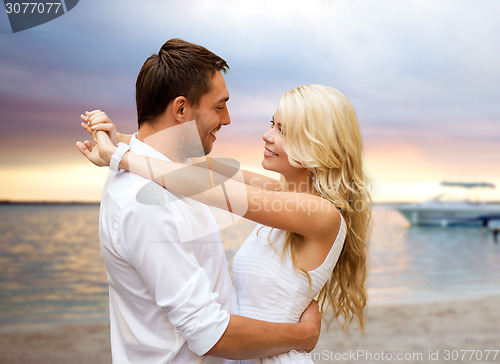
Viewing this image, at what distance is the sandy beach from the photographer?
242 inches

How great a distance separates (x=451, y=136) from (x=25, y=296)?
1686cm

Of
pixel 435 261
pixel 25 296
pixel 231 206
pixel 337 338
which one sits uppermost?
pixel 231 206

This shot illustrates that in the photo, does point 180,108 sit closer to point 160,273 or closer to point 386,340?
point 160,273

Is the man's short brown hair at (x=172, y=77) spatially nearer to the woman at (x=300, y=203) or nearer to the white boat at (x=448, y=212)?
the woman at (x=300, y=203)

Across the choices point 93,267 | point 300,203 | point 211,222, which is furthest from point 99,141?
point 93,267

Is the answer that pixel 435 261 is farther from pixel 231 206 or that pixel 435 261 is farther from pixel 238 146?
pixel 231 206

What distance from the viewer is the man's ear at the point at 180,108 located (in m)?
1.69

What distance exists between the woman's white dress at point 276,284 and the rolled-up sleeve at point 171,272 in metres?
0.45

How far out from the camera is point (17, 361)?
277 inches

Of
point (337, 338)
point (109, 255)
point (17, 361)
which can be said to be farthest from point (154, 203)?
point (17, 361)

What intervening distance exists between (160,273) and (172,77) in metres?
0.70

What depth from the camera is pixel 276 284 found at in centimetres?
187

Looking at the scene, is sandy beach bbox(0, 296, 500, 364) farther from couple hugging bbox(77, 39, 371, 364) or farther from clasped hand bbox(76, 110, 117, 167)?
clasped hand bbox(76, 110, 117, 167)
